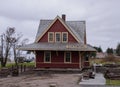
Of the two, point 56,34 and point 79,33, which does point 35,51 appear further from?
point 79,33

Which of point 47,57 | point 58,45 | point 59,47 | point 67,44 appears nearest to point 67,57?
point 67,44

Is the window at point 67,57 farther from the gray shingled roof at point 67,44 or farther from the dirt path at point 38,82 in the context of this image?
the dirt path at point 38,82

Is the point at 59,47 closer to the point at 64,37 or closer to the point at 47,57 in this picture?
the point at 64,37

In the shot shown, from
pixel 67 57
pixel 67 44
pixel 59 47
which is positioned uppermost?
pixel 67 44

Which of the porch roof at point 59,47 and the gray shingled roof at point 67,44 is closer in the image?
the porch roof at point 59,47

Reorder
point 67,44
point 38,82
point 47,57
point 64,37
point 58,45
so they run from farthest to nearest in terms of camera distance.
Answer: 1. point 64,37
2. point 47,57
3. point 67,44
4. point 58,45
5. point 38,82

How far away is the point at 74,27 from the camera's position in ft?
164

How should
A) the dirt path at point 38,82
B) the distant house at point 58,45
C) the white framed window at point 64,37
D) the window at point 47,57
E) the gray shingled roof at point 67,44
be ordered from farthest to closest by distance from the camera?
the white framed window at point 64,37
the window at point 47,57
the distant house at point 58,45
the gray shingled roof at point 67,44
the dirt path at point 38,82

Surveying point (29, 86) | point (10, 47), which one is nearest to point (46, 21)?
point (10, 47)

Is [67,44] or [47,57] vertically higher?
[67,44]

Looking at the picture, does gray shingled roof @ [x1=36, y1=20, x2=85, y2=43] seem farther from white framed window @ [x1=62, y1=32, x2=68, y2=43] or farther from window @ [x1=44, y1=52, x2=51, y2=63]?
window @ [x1=44, y1=52, x2=51, y2=63]

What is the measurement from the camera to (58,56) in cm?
4600

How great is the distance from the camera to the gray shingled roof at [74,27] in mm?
47506

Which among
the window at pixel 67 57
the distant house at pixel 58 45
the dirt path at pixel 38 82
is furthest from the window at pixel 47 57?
the dirt path at pixel 38 82
